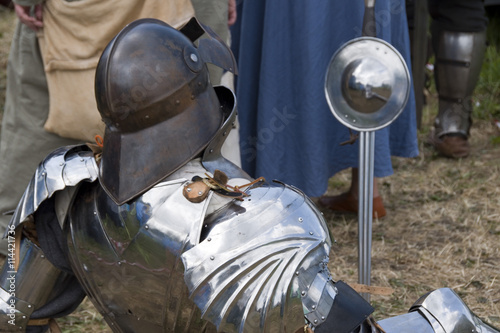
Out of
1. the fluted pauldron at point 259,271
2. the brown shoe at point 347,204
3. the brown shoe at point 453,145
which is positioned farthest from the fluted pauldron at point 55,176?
the brown shoe at point 453,145

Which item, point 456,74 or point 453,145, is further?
point 453,145

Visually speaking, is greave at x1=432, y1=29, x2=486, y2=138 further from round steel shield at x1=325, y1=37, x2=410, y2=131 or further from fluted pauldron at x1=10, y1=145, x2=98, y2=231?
fluted pauldron at x1=10, y1=145, x2=98, y2=231

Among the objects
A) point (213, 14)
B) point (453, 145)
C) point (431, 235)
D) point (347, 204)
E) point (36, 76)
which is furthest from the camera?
point (453, 145)

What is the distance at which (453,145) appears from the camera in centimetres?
329

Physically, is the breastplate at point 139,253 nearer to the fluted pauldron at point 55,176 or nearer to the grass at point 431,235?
the fluted pauldron at point 55,176

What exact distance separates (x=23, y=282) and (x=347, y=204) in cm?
153

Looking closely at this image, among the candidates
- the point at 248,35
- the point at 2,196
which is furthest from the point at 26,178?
the point at 248,35

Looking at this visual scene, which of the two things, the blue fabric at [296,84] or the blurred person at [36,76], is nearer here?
the blurred person at [36,76]

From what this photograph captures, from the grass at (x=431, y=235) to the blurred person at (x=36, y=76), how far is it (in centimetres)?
47

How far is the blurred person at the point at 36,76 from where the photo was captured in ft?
5.86

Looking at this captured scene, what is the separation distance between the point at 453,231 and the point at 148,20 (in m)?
1.66

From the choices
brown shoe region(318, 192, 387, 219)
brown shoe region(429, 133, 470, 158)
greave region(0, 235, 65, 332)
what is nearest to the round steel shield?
greave region(0, 235, 65, 332)

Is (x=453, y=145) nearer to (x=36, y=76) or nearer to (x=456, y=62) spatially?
(x=456, y=62)

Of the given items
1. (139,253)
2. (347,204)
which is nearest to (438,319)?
(139,253)
